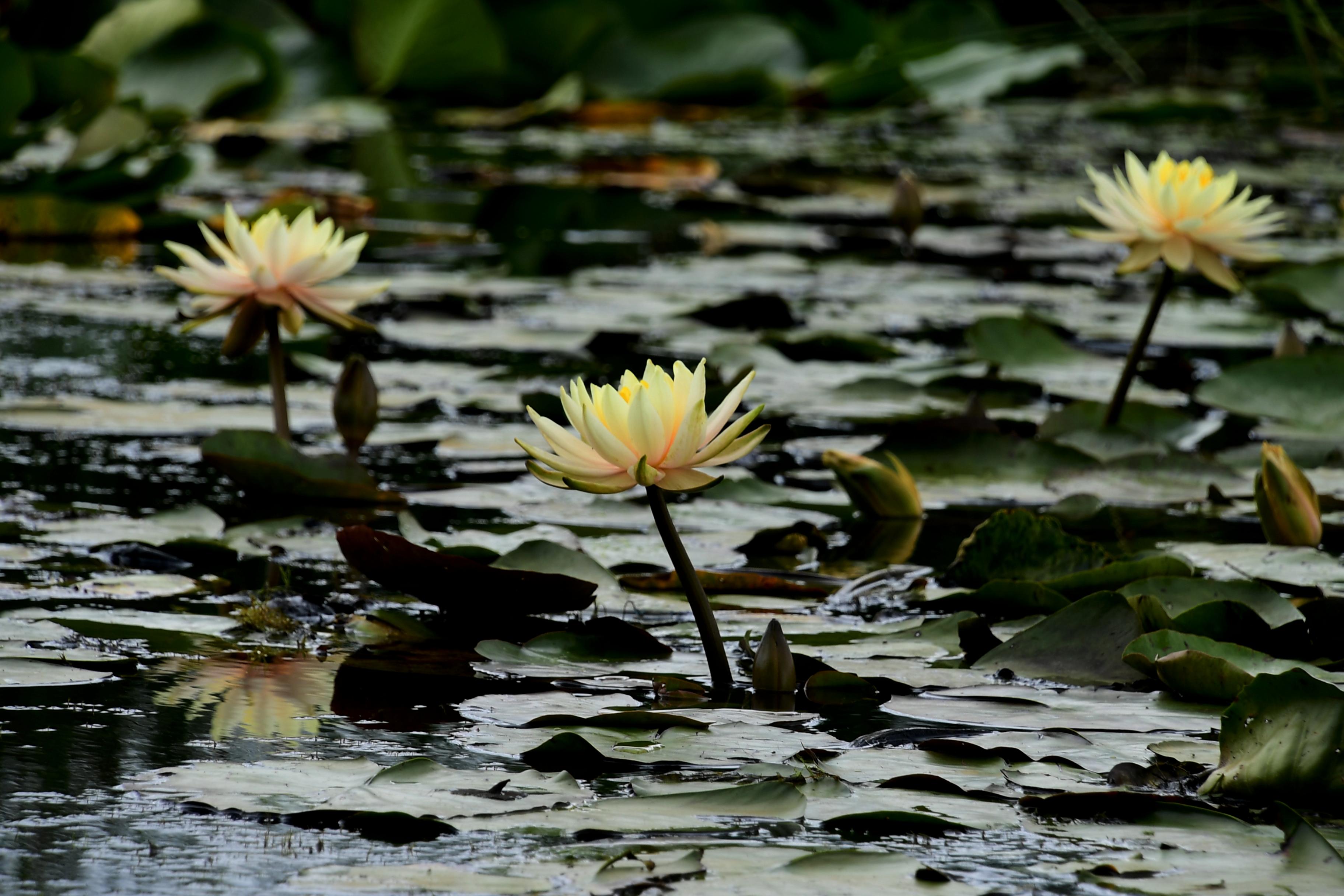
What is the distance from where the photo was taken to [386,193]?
193 inches

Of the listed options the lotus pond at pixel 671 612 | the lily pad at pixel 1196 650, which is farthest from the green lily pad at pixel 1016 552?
the lily pad at pixel 1196 650

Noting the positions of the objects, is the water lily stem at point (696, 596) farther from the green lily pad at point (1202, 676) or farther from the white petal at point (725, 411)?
the green lily pad at point (1202, 676)

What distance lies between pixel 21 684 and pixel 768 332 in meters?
1.95

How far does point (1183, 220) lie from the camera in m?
2.15

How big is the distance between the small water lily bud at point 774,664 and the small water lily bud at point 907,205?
2967 millimetres

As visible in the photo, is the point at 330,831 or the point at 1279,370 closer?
the point at 330,831

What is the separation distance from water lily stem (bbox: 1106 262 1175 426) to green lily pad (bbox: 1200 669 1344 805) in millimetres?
1049

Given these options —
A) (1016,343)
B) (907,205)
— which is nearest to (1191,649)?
(1016,343)

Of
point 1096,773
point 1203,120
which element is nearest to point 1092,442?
point 1096,773

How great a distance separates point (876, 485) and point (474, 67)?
19.2 feet

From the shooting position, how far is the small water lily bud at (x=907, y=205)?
13.5ft

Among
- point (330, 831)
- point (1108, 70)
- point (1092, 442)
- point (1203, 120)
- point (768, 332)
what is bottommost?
point (330, 831)

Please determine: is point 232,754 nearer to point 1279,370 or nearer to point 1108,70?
point 1279,370

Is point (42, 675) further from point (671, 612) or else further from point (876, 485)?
point (876, 485)
